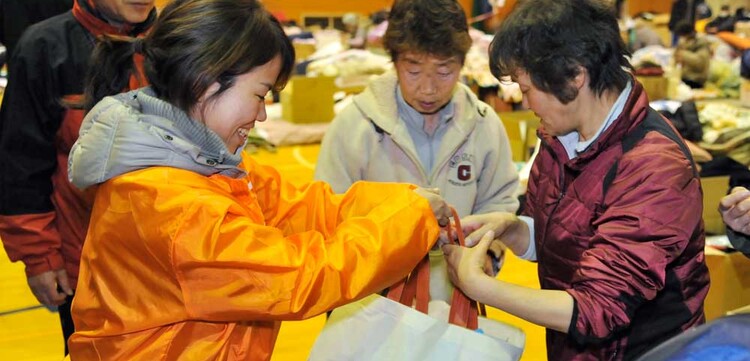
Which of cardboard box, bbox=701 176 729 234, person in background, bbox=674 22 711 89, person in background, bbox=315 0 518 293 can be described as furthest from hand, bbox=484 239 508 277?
person in background, bbox=674 22 711 89

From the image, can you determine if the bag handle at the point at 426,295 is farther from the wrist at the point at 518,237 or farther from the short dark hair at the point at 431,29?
the short dark hair at the point at 431,29

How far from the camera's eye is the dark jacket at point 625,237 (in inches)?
56.1

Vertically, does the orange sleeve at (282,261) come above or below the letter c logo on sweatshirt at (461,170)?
above

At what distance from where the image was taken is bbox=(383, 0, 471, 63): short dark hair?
87.4 inches

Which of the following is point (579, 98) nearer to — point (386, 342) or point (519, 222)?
point (519, 222)

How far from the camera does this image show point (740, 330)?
1034 mm

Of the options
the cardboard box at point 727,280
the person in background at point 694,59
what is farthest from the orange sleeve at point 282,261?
the person in background at point 694,59

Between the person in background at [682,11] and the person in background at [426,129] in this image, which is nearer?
the person in background at [426,129]

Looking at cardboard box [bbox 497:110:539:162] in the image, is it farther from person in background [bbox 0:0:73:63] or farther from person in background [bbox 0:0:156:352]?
person in background [bbox 0:0:156:352]

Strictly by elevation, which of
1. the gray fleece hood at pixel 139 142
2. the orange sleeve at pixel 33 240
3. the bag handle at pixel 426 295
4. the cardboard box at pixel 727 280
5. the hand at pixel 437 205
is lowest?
the cardboard box at pixel 727 280

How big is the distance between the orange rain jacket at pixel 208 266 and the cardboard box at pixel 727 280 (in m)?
1.68

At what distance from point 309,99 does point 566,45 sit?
5.86m

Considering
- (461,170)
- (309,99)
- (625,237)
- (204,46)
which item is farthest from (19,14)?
(309,99)

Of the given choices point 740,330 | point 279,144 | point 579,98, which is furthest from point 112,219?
point 279,144
